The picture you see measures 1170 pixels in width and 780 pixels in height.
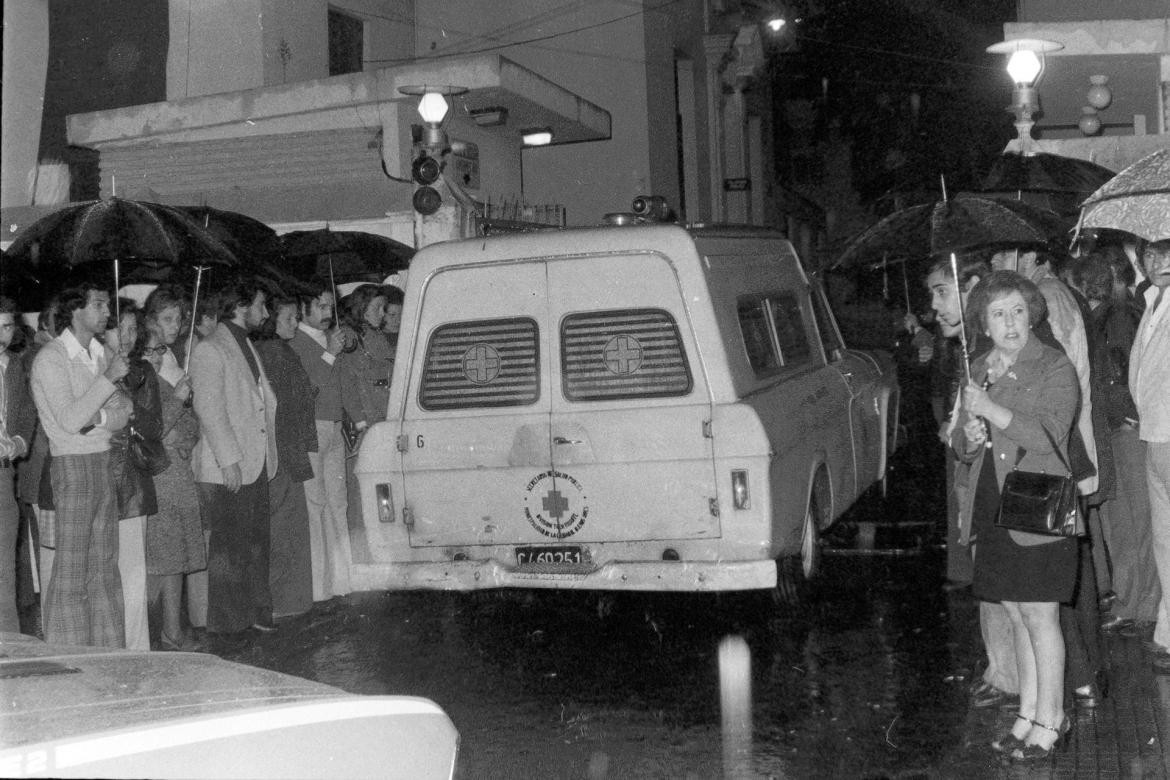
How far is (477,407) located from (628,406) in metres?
0.84

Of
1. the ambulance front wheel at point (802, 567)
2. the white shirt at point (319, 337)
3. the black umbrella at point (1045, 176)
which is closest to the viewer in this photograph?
the ambulance front wheel at point (802, 567)

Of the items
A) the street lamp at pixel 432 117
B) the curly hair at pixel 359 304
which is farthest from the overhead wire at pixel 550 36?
the curly hair at pixel 359 304

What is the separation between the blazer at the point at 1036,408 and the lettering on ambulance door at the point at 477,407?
2.67 m

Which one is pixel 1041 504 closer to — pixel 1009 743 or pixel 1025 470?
pixel 1025 470

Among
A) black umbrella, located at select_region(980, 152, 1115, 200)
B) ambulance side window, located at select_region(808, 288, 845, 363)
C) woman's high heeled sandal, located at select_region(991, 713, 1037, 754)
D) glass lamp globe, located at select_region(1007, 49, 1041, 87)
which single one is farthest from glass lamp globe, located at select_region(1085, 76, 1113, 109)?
woman's high heeled sandal, located at select_region(991, 713, 1037, 754)

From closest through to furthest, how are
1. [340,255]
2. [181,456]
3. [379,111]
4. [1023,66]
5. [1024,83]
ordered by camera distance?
[181,456]
[340,255]
[1023,66]
[1024,83]
[379,111]

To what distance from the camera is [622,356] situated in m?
7.21

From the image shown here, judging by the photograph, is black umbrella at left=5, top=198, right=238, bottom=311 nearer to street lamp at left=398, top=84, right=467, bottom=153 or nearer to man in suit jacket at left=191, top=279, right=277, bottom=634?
man in suit jacket at left=191, top=279, right=277, bottom=634

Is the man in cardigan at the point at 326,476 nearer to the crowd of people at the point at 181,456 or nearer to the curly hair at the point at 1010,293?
the crowd of people at the point at 181,456

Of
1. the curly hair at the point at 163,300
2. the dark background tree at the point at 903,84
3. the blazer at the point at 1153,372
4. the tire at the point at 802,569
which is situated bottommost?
the tire at the point at 802,569

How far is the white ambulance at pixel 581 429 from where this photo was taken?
6988 millimetres

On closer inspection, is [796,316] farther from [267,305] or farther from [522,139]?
[522,139]

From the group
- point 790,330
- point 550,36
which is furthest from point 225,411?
point 550,36

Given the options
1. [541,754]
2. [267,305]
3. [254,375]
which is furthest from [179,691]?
[267,305]
